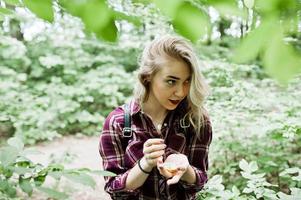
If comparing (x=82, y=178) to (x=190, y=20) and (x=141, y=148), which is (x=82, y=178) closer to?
(x=190, y=20)

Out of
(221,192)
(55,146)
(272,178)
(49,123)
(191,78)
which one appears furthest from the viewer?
(49,123)

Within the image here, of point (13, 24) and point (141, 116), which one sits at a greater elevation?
point (13, 24)

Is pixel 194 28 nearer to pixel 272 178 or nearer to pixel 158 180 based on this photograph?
pixel 158 180

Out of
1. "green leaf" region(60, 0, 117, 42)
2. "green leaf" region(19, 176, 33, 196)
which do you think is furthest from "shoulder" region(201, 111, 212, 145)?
"green leaf" region(60, 0, 117, 42)

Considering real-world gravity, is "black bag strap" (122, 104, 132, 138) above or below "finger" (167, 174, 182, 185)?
above

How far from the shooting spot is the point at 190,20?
619 mm

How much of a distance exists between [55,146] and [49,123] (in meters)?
0.51

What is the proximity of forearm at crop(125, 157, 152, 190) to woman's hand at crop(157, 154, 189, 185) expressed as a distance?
0.17 feet

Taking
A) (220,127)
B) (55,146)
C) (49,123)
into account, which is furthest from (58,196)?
(49,123)

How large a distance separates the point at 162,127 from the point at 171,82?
0.21 metres

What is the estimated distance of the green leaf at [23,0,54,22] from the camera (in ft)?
2.13

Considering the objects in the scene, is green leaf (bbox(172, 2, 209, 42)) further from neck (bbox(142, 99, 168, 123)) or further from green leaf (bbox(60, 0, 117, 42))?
neck (bbox(142, 99, 168, 123))

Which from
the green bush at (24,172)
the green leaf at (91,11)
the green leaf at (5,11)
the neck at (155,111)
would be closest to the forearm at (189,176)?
the neck at (155,111)

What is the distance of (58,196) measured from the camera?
3.09 ft
